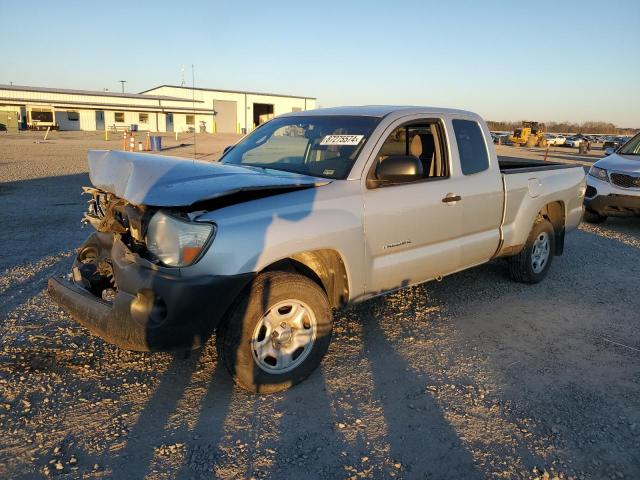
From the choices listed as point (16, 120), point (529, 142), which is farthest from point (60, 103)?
point (529, 142)

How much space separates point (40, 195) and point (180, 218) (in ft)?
31.1

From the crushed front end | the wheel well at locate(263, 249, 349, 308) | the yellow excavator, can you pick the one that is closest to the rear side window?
the wheel well at locate(263, 249, 349, 308)

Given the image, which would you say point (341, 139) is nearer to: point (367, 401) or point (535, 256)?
point (367, 401)

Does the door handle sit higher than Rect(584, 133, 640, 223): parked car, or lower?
higher

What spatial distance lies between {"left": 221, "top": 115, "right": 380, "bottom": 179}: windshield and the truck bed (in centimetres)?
199

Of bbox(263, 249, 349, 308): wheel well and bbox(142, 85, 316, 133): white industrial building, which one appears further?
bbox(142, 85, 316, 133): white industrial building

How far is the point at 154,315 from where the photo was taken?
2.94 meters

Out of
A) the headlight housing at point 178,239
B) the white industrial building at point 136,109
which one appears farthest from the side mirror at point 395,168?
the white industrial building at point 136,109

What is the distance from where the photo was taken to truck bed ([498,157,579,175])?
5540 mm

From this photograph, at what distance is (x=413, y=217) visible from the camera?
4062 millimetres

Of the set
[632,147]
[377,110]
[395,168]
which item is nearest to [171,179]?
[395,168]

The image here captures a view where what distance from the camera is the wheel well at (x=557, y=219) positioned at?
20.0ft

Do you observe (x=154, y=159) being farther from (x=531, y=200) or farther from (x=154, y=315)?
(x=531, y=200)

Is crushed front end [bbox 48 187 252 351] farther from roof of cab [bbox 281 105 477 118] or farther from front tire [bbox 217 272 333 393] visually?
roof of cab [bbox 281 105 477 118]
